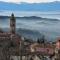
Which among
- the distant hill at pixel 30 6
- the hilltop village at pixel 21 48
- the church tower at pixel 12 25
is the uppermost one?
the distant hill at pixel 30 6

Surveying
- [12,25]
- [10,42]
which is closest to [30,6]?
[12,25]

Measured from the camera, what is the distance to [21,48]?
5.77m

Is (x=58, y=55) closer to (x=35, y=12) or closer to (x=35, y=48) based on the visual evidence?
(x=35, y=48)

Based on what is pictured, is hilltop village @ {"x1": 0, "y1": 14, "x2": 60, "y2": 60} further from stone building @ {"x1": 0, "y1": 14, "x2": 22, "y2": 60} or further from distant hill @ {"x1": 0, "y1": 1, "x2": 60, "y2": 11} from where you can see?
distant hill @ {"x1": 0, "y1": 1, "x2": 60, "y2": 11}

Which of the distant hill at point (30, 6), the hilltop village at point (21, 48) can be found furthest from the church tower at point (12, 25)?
the distant hill at point (30, 6)

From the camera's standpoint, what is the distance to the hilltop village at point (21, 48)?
5.70m

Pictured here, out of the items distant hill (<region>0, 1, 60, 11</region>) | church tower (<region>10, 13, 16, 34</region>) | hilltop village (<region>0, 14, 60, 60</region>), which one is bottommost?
hilltop village (<region>0, 14, 60, 60</region>)

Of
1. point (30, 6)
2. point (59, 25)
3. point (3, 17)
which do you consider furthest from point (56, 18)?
point (3, 17)

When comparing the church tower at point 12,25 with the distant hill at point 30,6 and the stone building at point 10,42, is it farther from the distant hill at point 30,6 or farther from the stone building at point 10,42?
the distant hill at point 30,6

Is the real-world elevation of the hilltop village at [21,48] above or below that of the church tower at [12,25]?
below

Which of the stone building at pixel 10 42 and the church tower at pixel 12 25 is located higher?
the church tower at pixel 12 25

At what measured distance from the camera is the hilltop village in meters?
5.70

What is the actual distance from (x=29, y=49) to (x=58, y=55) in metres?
0.49


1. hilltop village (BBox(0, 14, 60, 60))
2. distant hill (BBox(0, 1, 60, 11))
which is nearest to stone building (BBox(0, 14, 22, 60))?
hilltop village (BBox(0, 14, 60, 60))
